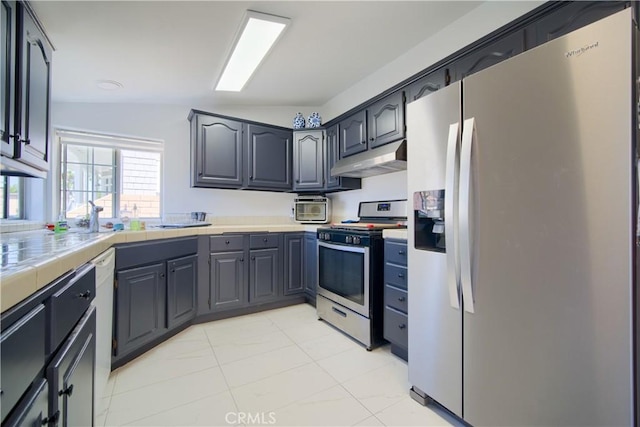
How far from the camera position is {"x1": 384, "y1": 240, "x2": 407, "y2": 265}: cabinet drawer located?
1.99 meters

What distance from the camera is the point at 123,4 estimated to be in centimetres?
169

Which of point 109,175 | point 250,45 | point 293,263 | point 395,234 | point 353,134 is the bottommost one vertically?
point 293,263

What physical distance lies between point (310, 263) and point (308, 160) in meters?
1.27

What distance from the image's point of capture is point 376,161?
2.45m

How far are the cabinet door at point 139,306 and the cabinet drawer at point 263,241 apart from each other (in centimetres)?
93

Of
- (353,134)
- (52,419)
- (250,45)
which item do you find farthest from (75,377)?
(353,134)

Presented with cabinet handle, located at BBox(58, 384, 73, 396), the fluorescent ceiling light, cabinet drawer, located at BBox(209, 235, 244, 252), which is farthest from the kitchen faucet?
cabinet handle, located at BBox(58, 384, 73, 396)

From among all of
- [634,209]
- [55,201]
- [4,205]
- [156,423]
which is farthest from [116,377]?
[634,209]

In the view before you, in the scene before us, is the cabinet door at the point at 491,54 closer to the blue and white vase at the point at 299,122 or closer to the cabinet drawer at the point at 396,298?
the cabinet drawer at the point at 396,298

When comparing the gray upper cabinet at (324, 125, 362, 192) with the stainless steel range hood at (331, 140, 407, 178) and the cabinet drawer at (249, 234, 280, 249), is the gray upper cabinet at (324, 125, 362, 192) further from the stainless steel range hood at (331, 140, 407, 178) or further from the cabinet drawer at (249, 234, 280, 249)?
the cabinet drawer at (249, 234, 280, 249)

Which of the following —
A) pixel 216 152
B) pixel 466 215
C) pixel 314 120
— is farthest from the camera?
pixel 314 120

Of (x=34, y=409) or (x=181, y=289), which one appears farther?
(x=181, y=289)

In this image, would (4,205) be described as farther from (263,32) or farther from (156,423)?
(263,32)

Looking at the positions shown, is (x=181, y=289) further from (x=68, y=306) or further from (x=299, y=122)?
(x=299, y=122)
